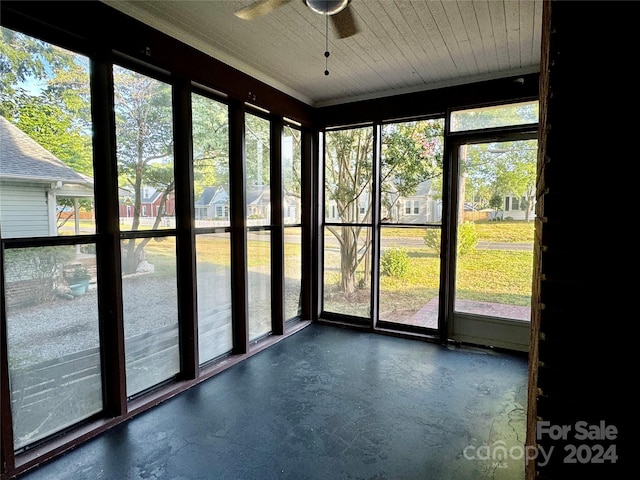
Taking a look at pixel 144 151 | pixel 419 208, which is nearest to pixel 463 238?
pixel 419 208

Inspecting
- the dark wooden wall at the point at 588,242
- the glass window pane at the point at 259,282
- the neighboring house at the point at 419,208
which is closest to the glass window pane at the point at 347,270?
the neighboring house at the point at 419,208

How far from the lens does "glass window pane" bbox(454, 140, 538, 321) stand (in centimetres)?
390

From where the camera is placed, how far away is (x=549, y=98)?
1.02 metres

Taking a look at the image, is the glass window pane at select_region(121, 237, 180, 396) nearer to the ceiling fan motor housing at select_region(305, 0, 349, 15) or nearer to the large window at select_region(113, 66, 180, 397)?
the large window at select_region(113, 66, 180, 397)

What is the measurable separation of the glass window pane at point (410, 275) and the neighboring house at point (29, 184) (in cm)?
347

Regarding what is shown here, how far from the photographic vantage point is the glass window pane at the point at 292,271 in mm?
4617

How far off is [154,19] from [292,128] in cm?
217

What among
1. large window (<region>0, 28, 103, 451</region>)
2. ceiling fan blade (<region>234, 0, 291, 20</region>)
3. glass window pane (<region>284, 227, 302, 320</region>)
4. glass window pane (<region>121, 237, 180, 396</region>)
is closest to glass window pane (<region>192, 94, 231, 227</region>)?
glass window pane (<region>121, 237, 180, 396</region>)

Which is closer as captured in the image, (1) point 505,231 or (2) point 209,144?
(2) point 209,144

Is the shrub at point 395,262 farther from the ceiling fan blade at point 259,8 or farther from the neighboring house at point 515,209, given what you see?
the ceiling fan blade at point 259,8

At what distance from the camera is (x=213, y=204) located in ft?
11.4

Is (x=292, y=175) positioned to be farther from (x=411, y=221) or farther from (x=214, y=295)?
(x=214, y=295)

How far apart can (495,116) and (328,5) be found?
2.56 meters

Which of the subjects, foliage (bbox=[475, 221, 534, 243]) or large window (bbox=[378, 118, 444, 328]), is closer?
foliage (bbox=[475, 221, 534, 243])
